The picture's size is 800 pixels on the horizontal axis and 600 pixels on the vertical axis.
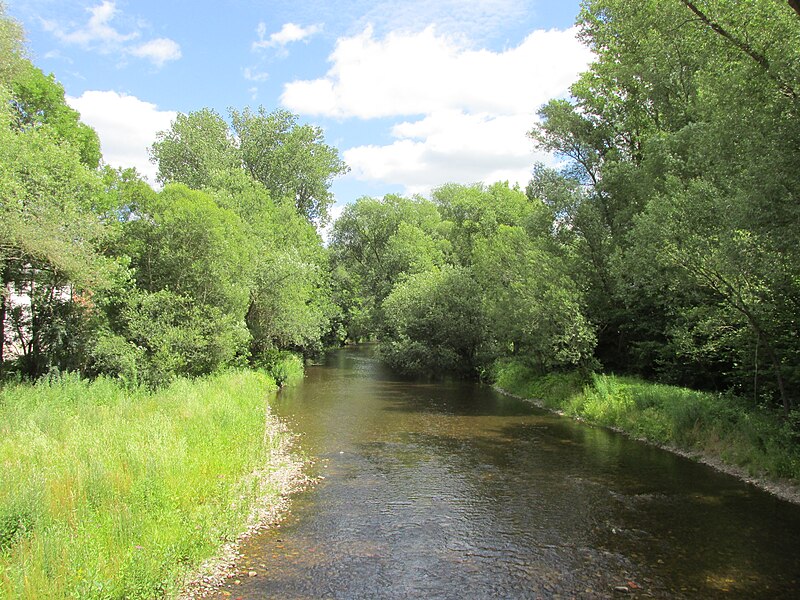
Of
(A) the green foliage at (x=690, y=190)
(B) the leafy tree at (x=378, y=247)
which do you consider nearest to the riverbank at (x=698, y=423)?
(A) the green foliage at (x=690, y=190)

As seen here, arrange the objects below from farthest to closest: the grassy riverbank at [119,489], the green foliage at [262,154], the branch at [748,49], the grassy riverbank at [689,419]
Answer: the green foliage at [262,154]
the grassy riverbank at [689,419]
the branch at [748,49]
the grassy riverbank at [119,489]

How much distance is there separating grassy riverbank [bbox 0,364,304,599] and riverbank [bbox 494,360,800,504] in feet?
39.2

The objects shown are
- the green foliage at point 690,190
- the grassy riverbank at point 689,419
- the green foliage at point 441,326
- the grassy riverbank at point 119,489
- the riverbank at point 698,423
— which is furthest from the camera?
the green foliage at point 441,326

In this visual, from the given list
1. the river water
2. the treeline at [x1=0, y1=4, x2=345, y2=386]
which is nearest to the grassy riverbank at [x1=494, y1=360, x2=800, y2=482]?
the river water

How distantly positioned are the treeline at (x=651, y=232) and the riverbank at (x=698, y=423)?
1.16m

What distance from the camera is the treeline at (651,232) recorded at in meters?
11.6

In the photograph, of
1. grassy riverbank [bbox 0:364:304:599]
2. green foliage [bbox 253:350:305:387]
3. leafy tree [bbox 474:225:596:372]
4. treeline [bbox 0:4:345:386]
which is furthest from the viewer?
green foliage [bbox 253:350:305:387]

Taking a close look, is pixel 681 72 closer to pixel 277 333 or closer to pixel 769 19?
pixel 769 19

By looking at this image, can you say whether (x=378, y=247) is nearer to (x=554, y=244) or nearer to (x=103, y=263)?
(x=554, y=244)

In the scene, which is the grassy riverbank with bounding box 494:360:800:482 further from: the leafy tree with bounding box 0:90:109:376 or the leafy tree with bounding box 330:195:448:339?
the leafy tree with bounding box 330:195:448:339

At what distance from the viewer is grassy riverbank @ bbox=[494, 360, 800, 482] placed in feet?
44.2

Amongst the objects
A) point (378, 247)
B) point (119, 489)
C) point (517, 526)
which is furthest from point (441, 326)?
point (119, 489)

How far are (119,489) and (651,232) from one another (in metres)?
16.6

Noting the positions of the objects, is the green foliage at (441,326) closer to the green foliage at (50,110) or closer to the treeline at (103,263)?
the treeline at (103,263)
